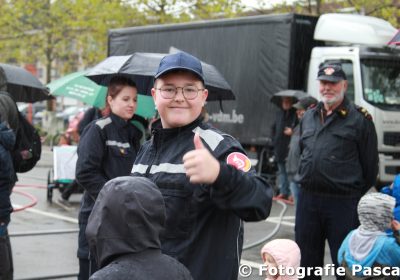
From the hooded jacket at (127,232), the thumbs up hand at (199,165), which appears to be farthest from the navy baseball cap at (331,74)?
the hooded jacket at (127,232)

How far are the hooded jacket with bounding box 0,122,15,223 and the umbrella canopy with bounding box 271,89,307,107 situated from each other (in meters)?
8.34

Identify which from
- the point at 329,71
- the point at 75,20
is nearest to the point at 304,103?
the point at 329,71

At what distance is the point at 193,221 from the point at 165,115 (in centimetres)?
48

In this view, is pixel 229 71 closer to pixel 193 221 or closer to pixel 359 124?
pixel 359 124

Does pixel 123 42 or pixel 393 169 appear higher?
pixel 123 42

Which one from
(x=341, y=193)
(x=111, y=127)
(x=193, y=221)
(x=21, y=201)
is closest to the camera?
(x=193, y=221)

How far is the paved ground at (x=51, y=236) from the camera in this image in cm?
773

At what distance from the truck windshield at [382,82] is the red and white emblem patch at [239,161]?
1091 centimetres

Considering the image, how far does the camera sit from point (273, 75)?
579 inches

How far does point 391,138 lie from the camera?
13.7m

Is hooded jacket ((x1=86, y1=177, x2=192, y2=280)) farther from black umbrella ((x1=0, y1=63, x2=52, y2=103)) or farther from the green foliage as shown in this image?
the green foliage

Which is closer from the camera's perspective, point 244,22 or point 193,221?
point 193,221

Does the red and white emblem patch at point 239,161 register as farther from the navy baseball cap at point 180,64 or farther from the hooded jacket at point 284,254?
the hooded jacket at point 284,254

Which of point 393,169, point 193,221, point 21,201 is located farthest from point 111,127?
point 393,169
